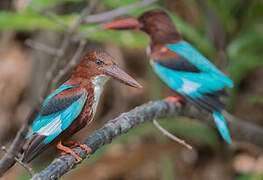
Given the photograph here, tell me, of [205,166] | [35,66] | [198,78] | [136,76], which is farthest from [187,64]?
[35,66]

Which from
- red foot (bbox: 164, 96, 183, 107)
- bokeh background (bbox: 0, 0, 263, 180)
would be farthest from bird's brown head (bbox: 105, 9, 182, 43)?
red foot (bbox: 164, 96, 183, 107)

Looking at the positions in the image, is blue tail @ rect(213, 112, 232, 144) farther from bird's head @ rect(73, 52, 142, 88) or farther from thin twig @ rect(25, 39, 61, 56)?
thin twig @ rect(25, 39, 61, 56)

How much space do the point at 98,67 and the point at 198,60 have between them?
41.9 inches

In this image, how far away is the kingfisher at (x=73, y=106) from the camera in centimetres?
179

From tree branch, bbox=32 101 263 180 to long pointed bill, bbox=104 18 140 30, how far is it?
1.89 ft

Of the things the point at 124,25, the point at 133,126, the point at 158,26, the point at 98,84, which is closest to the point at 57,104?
the point at 98,84

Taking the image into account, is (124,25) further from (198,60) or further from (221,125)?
(221,125)

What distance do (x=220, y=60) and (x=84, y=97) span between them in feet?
5.81

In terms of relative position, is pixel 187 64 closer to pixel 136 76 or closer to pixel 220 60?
pixel 220 60

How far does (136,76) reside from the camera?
5.42 metres

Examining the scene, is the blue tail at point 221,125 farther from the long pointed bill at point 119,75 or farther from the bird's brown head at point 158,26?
the long pointed bill at point 119,75

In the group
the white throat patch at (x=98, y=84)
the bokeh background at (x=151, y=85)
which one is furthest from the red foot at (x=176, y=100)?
the white throat patch at (x=98, y=84)

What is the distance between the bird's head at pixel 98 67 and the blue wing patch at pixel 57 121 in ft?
0.45

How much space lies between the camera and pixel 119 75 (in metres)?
1.87
